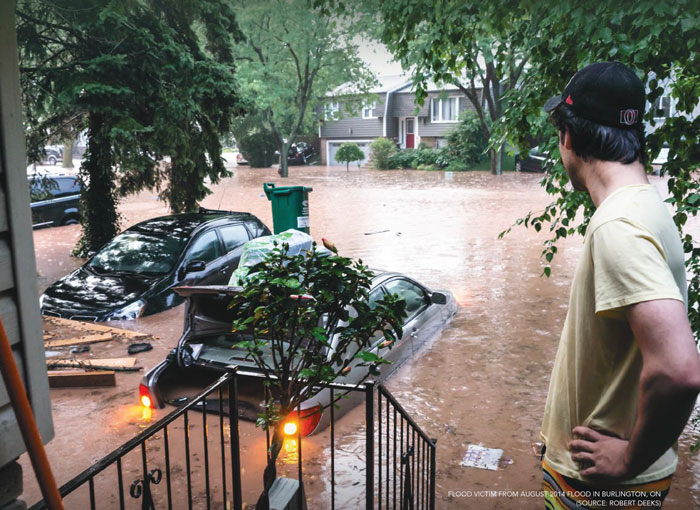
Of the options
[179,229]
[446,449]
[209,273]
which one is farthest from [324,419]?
[179,229]

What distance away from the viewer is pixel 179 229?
10.0 metres

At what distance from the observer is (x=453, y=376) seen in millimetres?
7395

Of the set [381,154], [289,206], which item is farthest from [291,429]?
[381,154]

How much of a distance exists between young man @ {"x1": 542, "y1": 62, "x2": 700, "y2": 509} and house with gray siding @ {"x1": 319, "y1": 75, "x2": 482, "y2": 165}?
4347 cm

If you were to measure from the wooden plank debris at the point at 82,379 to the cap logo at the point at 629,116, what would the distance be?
6.55 meters

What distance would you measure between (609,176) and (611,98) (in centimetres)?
23

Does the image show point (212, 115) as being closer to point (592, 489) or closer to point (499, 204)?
point (592, 489)

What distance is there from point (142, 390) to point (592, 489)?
4.79 meters

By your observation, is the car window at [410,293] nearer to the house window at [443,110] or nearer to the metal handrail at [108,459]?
the metal handrail at [108,459]

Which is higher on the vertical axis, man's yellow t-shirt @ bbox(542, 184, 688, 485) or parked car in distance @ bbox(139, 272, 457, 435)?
man's yellow t-shirt @ bbox(542, 184, 688, 485)

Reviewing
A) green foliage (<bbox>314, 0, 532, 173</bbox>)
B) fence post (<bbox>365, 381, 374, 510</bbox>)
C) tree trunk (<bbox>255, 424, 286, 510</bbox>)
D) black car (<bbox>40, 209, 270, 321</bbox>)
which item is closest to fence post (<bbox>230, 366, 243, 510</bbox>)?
tree trunk (<bbox>255, 424, 286, 510</bbox>)

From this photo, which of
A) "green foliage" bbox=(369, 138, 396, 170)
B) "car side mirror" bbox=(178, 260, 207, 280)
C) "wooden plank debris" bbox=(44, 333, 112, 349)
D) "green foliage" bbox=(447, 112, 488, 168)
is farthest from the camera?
"green foliage" bbox=(369, 138, 396, 170)

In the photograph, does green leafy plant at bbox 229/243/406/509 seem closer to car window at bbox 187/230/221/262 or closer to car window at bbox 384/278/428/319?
car window at bbox 384/278/428/319

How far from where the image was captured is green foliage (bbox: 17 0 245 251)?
10242mm
